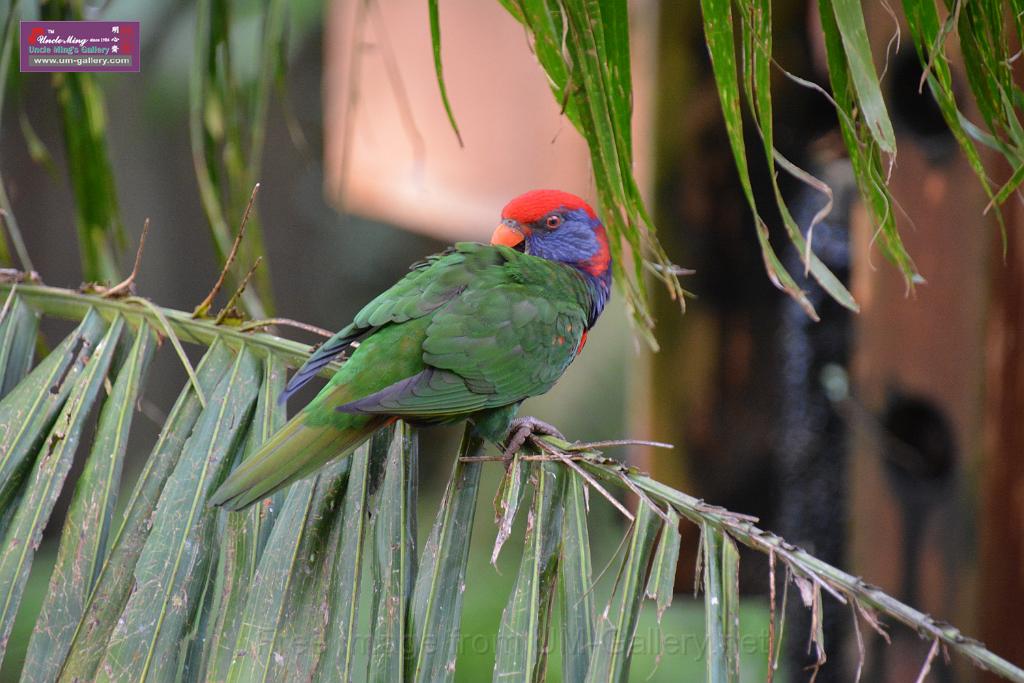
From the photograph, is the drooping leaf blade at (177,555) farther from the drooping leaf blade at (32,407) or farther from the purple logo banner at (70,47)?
the purple logo banner at (70,47)

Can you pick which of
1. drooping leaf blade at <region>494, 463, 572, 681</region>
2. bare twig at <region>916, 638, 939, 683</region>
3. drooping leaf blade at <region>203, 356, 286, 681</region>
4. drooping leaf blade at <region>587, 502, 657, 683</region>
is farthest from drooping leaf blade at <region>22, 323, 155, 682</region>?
bare twig at <region>916, 638, 939, 683</region>

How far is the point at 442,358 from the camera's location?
1.61m

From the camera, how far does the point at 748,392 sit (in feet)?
9.02

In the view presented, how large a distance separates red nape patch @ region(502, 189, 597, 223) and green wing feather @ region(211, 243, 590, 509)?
0.26 meters

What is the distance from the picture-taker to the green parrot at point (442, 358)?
1.34 meters

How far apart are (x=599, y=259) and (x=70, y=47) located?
125 cm

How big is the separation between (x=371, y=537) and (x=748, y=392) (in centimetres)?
172

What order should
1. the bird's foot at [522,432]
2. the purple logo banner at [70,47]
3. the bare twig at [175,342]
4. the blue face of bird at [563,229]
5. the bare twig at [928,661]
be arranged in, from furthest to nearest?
the blue face of bird at [563,229] < the purple logo banner at [70,47] < the bird's foot at [522,432] < the bare twig at [175,342] < the bare twig at [928,661]

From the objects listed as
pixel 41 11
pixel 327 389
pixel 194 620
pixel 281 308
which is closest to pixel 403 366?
pixel 327 389

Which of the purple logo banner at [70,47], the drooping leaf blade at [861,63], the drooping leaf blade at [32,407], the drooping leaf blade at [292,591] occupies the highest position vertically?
the purple logo banner at [70,47]

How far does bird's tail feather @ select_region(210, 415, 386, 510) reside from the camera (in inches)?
49.8

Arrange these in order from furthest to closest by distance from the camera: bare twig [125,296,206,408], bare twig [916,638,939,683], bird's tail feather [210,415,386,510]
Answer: bare twig [125,296,206,408] < bird's tail feather [210,415,386,510] < bare twig [916,638,939,683]

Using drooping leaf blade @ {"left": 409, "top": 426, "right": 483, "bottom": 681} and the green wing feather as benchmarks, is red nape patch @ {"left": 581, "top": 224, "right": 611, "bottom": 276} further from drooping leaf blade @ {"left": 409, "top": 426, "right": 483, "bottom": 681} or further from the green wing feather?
drooping leaf blade @ {"left": 409, "top": 426, "right": 483, "bottom": 681}

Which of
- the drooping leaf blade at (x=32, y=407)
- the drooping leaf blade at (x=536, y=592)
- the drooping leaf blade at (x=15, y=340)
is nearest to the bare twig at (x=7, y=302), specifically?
the drooping leaf blade at (x=15, y=340)
